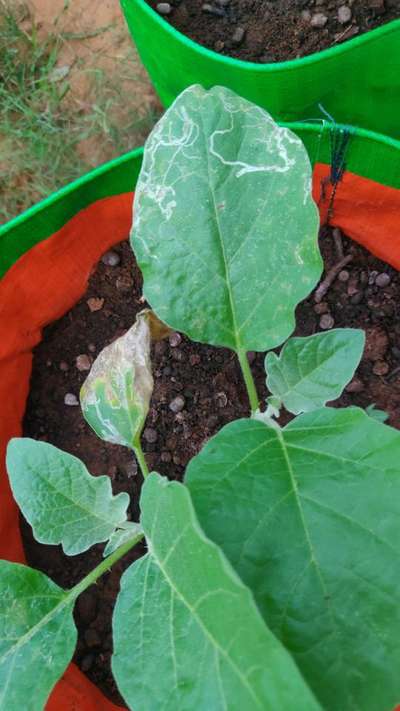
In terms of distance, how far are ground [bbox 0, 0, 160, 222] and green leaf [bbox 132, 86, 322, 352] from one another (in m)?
0.83

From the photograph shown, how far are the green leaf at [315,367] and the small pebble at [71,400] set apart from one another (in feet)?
1.36

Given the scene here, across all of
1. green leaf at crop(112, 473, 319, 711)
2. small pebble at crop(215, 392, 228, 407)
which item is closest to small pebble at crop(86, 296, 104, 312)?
small pebble at crop(215, 392, 228, 407)

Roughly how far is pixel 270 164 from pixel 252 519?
1.09 ft

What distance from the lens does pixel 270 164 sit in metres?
0.71

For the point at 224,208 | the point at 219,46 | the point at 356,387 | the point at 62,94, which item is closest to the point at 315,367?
the point at 224,208

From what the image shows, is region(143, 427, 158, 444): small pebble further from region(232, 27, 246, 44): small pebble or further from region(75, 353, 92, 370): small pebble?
region(232, 27, 246, 44): small pebble

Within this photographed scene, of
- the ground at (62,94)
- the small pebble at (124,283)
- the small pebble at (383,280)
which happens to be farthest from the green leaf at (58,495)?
the ground at (62,94)

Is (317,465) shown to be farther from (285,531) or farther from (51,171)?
(51,171)

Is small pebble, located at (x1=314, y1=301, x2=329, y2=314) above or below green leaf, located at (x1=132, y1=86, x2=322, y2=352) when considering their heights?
below

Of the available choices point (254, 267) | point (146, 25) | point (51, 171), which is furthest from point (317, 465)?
point (51, 171)

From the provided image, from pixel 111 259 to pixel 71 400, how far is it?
0.72 feet

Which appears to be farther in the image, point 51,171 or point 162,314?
point 51,171

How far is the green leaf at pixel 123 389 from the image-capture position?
29.6 inches

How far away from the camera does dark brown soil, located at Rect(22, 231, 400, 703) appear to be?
105 cm
